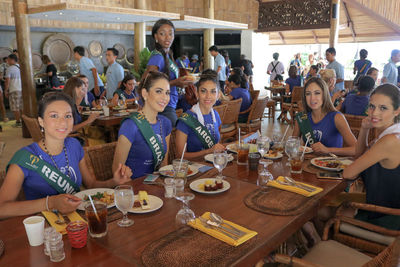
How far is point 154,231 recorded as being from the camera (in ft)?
4.63

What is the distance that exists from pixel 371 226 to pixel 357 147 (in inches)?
34.6

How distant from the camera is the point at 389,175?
200 cm

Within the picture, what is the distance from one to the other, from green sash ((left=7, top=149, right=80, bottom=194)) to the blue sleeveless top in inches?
81.8

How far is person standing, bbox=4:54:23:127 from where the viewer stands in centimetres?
785

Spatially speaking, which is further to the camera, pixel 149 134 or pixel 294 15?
pixel 294 15

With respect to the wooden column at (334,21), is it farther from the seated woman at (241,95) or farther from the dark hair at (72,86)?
the dark hair at (72,86)

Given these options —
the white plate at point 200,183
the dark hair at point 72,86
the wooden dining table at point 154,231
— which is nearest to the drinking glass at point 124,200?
the wooden dining table at point 154,231

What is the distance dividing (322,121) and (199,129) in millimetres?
1099

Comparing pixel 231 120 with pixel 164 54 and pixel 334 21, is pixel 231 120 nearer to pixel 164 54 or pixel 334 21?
pixel 164 54

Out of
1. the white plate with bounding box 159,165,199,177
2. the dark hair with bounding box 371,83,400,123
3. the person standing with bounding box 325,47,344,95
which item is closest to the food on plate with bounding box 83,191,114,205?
the white plate with bounding box 159,165,199,177

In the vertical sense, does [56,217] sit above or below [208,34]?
below

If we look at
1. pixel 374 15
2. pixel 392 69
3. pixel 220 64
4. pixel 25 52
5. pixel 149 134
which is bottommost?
pixel 149 134

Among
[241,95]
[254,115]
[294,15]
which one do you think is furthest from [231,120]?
[294,15]

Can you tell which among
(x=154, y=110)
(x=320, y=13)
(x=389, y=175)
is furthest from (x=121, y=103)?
(x=320, y=13)
